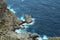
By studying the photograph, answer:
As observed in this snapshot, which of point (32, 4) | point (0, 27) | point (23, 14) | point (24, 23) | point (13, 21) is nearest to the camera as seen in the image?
point (0, 27)

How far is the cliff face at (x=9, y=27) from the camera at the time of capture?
7311 centimetres

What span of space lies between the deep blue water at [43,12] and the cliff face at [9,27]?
813 centimetres

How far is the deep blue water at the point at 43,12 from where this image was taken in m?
91.4

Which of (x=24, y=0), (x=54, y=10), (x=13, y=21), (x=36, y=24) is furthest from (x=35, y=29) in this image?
(x=24, y=0)

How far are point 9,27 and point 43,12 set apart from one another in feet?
86.0

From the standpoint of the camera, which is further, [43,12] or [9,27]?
[43,12]

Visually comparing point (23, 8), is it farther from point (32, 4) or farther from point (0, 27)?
point (0, 27)

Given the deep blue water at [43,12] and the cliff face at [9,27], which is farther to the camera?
the deep blue water at [43,12]

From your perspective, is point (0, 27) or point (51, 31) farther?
point (51, 31)

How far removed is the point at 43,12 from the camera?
339 feet

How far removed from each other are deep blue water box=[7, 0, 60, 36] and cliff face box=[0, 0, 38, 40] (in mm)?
8130

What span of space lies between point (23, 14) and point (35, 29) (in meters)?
13.9

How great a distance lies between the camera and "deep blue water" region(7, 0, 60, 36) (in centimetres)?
9144

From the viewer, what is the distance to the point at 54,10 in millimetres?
104312
